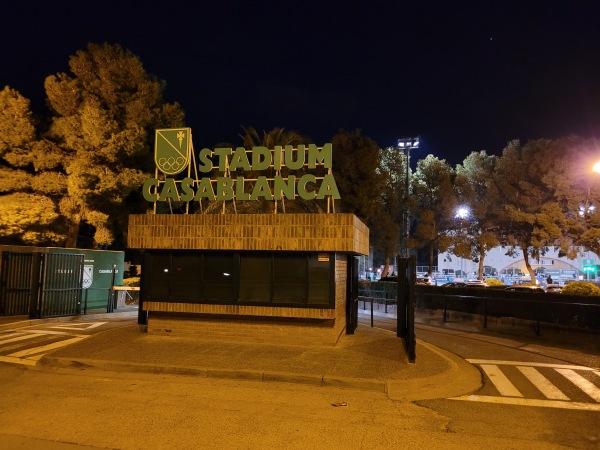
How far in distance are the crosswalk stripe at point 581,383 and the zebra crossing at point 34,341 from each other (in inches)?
414

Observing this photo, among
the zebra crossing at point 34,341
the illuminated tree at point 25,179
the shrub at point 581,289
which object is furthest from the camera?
the illuminated tree at point 25,179

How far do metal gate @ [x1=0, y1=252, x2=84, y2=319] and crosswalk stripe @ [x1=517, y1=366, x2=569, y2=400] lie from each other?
14.2 metres

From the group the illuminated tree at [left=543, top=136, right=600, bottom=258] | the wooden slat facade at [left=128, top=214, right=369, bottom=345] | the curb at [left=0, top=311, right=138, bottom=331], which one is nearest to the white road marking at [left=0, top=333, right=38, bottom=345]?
the curb at [left=0, top=311, right=138, bottom=331]

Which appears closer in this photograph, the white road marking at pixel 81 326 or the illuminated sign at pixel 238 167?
the illuminated sign at pixel 238 167

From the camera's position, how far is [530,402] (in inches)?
296

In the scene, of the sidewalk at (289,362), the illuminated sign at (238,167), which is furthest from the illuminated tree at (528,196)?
the illuminated sign at (238,167)

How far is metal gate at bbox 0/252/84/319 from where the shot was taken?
608 inches

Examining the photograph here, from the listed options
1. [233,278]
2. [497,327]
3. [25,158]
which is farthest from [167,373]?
[25,158]

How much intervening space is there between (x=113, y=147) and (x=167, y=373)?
14897 mm

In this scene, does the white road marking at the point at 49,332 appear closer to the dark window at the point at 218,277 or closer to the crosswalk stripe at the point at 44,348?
the crosswalk stripe at the point at 44,348

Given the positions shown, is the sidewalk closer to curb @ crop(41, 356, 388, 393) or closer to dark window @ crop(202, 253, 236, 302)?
curb @ crop(41, 356, 388, 393)

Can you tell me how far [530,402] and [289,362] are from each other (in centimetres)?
429

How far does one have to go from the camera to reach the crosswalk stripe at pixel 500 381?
812 cm

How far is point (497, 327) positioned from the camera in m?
16.0
